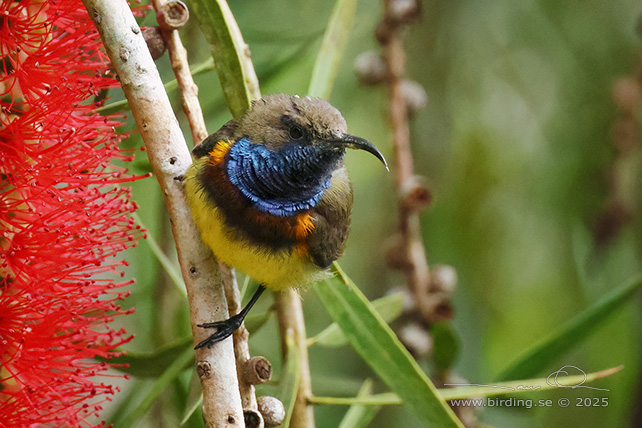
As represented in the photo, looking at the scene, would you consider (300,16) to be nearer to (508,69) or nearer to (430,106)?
(430,106)

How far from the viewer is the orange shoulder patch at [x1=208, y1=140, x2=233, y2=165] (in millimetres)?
900

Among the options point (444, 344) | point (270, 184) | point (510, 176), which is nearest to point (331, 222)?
point (270, 184)

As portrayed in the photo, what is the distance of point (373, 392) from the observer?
1719 millimetres

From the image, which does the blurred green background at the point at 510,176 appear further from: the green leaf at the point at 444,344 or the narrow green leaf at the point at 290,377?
the narrow green leaf at the point at 290,377

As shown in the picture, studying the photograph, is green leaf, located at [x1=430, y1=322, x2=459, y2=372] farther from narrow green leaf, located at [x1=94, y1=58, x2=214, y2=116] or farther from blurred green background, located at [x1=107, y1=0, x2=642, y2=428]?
narrow green leaf, located at [x1=94, y1=58, x2=214, y2=116]

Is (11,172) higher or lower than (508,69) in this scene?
lower

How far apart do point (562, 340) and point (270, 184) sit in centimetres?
67

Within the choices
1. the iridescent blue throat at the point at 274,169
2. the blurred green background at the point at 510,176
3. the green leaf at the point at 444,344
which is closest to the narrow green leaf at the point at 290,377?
the iridescent blue throat at the point at 274,169

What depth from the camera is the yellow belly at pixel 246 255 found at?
86 centimetres

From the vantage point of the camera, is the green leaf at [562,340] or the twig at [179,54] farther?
the green leaf at [562,340]

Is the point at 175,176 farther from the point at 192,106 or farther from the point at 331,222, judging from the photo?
the point at 331,222

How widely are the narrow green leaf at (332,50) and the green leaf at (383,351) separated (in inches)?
13.0

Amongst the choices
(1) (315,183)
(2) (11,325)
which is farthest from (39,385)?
(1) (315,183)

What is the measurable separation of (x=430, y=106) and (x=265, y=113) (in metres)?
0.96
